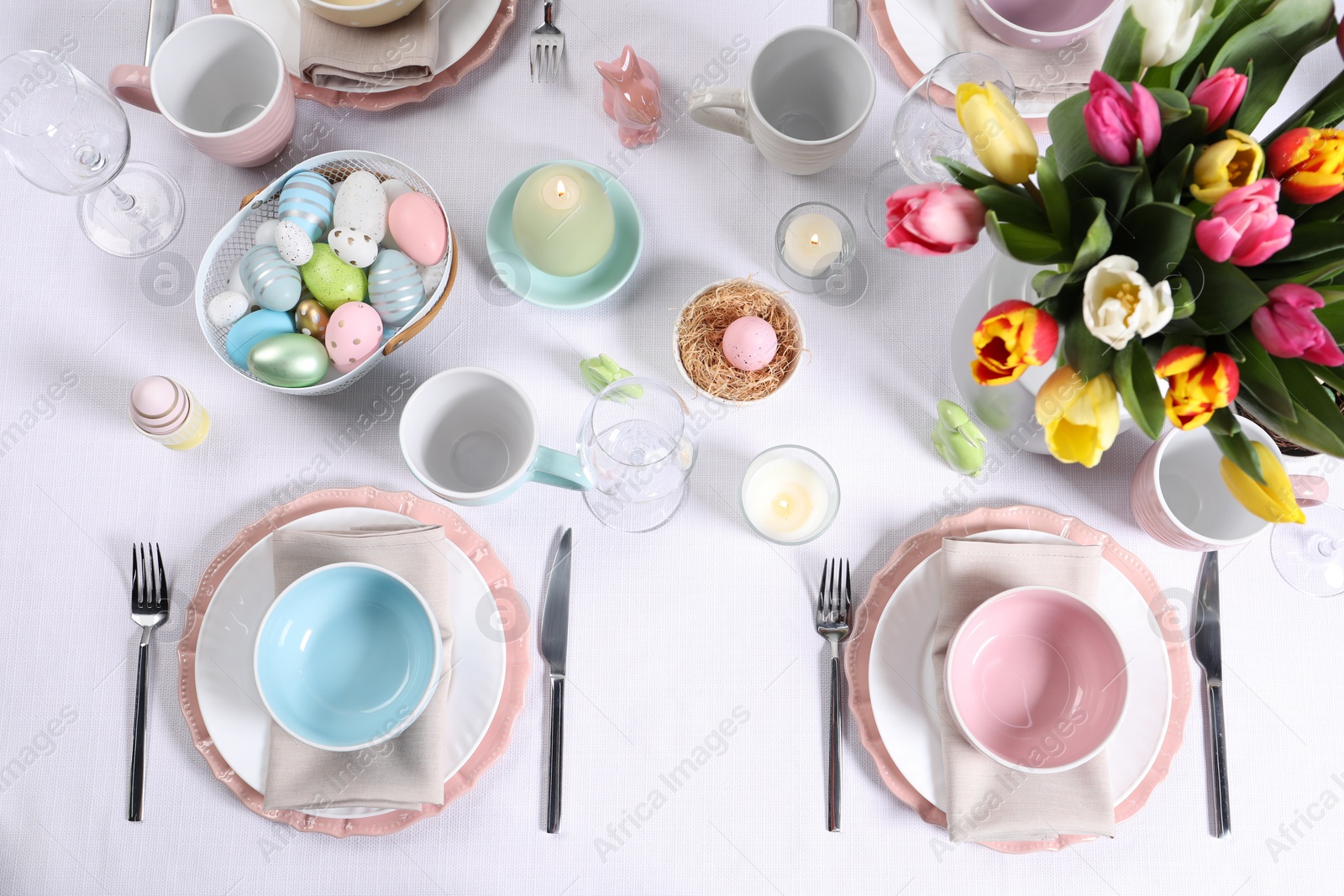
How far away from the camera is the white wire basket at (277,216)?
Answer: 75 cm

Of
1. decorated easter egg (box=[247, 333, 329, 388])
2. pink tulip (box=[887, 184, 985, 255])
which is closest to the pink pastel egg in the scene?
decorated easter egg (box=[247, 333, 329, 388])

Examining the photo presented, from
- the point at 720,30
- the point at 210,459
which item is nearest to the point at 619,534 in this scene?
the point at 210,459

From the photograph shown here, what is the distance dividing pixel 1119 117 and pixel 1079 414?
0.54ft

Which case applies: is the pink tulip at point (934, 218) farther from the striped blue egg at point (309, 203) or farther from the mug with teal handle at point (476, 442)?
the striped blue egg at point (309, 203)

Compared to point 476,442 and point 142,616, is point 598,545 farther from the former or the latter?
point 142,616

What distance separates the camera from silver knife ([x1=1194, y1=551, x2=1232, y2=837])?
2.47 feet

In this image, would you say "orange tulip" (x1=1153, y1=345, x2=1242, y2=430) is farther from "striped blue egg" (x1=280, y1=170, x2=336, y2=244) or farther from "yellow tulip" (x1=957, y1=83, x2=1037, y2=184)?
"striped blue egg" (x1=280, y1=170, x2=336, y2=244)

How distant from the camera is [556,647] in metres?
0.77

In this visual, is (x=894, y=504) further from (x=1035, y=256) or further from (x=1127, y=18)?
(x=1127, y=18)

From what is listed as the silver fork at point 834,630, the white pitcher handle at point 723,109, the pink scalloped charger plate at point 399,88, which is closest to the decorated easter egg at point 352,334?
the pink scalloped charger plate at point 399,88

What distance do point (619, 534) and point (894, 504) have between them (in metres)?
0.27

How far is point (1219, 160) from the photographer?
45 cm

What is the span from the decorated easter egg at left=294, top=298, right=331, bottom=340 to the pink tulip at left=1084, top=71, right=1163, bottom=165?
620 millimetres

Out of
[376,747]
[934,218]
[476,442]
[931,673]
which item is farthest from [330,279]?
[931,673]
